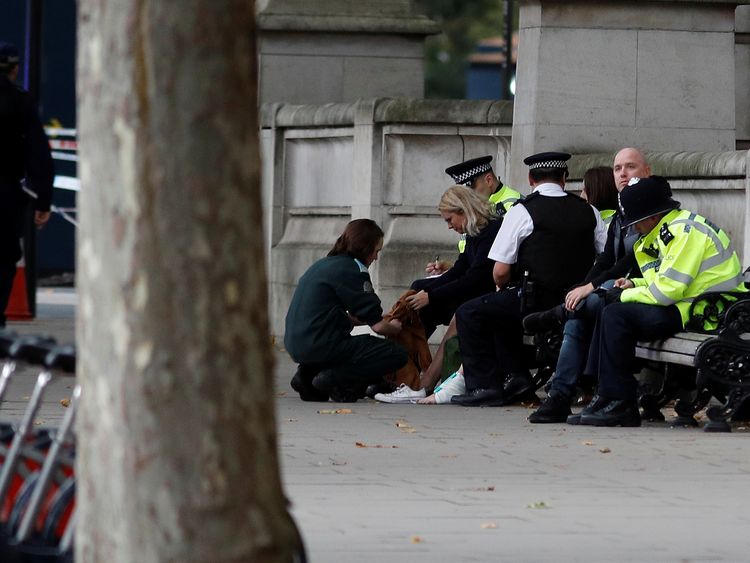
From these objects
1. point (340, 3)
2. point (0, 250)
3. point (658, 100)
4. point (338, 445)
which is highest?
point (340, 3)

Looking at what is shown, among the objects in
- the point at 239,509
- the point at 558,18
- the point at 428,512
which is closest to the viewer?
the point at 239,509

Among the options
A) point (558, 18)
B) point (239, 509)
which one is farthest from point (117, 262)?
point (558, 18)

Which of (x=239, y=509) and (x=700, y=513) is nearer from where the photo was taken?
(x=239, y=509)

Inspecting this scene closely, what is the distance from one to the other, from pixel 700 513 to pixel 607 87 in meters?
6.93

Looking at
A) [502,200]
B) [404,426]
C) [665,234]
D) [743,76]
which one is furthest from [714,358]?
[743,76]

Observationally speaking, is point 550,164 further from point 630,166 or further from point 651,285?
point 651,285

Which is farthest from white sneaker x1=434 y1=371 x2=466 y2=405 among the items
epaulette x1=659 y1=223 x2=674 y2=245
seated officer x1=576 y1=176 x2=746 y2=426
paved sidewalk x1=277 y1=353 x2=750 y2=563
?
epaulette x1=659 y1=223 x2=674 y2=245

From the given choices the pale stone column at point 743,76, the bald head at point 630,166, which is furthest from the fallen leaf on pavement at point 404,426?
the pale stone column at point 743,76

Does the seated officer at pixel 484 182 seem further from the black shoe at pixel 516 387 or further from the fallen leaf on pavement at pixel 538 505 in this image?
the fallen leaf on pavement at pixel 538 505

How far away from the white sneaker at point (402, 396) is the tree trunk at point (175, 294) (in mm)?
7950

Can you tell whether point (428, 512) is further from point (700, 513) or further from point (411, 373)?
point (411, 373)

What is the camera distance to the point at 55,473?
4.89 meters

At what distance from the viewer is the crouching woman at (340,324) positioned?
1158cm

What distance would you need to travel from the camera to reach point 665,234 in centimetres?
991
